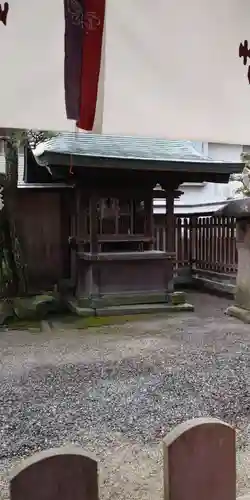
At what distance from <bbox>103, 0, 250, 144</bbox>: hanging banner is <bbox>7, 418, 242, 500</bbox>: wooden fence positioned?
3.70 ft

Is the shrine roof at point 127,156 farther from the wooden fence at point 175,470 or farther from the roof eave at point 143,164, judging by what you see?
the wooden fence at point 175,470

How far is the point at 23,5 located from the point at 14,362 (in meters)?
4.09

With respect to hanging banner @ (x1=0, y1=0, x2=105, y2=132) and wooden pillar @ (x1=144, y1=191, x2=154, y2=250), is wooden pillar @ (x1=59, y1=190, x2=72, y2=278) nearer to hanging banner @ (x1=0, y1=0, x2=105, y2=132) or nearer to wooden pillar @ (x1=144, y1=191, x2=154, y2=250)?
wooden pillar @ (x1=144, y1=191, x2=154, y2=250)

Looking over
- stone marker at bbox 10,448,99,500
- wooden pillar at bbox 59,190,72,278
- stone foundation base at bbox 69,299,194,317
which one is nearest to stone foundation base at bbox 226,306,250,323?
stone foundation base at bbox 69,299,194,317

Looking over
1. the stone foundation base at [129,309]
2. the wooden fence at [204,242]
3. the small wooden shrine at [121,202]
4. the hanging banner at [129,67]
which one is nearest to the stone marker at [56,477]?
the hanging banner at [129,67]

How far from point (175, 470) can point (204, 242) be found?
980cm

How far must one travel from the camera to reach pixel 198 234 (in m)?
10.9

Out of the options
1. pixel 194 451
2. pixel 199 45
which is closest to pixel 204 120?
pixel 199 45

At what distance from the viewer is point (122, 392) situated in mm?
3953

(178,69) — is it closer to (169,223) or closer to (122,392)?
(122,392)

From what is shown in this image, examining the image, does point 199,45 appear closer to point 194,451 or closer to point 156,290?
point 194,451

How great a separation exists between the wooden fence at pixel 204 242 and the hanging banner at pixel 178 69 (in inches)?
307

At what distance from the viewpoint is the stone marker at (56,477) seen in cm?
96

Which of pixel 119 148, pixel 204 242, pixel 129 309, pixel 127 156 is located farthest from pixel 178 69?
pixel 204 242
